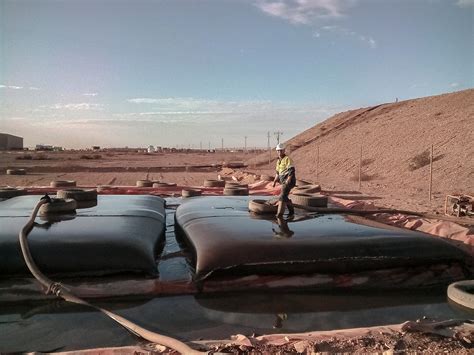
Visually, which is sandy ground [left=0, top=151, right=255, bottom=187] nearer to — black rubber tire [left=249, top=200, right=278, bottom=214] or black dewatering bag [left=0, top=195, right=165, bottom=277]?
black rubber tire [left=249, top=200, right=278, bottom=214]

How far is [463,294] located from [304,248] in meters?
1.98

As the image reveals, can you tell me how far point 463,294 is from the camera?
5.07 meters

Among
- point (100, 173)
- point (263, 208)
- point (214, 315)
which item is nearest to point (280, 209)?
point (263, 208)

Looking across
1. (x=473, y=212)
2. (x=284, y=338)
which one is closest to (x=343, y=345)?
(x=284, y=338)

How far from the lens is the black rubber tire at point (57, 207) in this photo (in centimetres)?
707

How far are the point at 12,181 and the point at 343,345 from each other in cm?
2294

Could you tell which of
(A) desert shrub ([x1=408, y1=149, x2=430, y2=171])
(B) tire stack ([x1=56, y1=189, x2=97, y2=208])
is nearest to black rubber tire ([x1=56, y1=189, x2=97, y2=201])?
(B) tire stack ([x1=56, y1=189, x2=97, y2=208])

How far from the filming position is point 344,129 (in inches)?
1689

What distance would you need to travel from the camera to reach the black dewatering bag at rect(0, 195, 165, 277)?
17.1ft

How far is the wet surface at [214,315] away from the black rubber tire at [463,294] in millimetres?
115

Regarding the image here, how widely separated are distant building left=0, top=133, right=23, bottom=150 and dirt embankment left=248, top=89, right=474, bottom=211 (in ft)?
280

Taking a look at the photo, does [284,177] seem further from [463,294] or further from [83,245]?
[83,245]

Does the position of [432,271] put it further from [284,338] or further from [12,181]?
[12,181]

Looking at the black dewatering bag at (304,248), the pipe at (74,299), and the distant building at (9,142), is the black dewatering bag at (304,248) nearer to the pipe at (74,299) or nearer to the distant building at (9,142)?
the pipe at (74,299)
